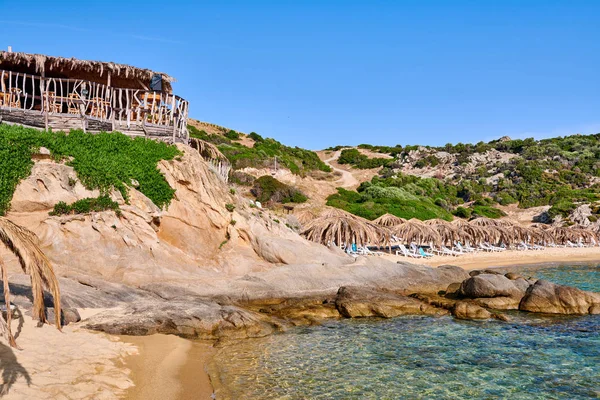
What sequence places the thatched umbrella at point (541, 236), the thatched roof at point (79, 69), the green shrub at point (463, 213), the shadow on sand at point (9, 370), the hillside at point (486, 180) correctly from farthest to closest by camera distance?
the green shrub at point (463, 213) < the hillside at point (486, 180) < the thatched umbrella at point (541, 236) < the thatched roof at point (79, 69) < the shadow on sand at point (9, 370)

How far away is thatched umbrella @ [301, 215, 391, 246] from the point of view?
23.3 metres

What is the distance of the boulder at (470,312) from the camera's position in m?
14.2

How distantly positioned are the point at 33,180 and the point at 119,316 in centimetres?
735

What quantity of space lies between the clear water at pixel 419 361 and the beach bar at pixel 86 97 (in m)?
12.7

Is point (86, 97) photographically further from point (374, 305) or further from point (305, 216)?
point (374, 305)

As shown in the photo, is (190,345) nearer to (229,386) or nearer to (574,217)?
(229,386)

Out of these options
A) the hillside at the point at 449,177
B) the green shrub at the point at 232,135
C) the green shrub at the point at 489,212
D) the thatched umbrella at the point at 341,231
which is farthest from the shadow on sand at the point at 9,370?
the green shrub at the point at 232,135

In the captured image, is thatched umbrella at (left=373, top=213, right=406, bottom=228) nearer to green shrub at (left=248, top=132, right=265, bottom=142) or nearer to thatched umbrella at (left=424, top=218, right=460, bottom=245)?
thatched umbrella at (left=424, top=218, right=460, bottom=245)

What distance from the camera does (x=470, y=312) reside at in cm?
1425

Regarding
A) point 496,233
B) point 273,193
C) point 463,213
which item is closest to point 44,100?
point 273,193

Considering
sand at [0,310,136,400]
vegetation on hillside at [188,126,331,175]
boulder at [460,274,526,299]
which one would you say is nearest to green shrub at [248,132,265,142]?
vegetation on hillside at [188,126,331,175]

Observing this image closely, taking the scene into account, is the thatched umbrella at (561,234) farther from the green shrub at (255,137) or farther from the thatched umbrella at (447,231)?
the green shrub at (255,137)

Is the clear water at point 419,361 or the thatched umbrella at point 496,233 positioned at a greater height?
the thatched umbrella at point 496,233

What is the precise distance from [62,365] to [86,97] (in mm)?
16133
